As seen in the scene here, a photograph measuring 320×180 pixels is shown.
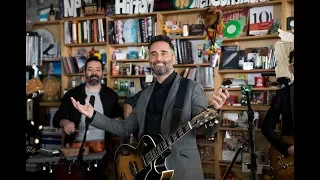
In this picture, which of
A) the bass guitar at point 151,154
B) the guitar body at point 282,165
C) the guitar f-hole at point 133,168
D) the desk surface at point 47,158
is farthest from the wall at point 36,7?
the guitar body at point 282,165

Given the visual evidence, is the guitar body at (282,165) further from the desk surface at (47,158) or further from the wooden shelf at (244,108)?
the desk surface at (47,158)

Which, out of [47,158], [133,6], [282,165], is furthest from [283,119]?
[133,6]

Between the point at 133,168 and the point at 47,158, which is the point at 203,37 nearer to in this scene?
the point at 133,168

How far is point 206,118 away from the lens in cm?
198

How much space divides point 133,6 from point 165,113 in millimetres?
2467

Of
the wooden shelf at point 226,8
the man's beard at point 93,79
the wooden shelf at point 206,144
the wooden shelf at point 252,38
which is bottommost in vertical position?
the wooden shelf at point 206,144

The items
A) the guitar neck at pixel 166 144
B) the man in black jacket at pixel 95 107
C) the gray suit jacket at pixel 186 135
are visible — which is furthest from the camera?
the man in black jacket at pixel 95 107

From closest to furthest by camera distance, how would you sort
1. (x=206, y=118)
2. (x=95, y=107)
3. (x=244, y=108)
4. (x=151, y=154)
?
(x=206, y=118) → (x=151, y=154) → (x=95, y=107) → (x=244, y=108)

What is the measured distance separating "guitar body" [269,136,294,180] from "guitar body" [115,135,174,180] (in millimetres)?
1139

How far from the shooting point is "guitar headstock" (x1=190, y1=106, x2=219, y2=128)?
1944mm

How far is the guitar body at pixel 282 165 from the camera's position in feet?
9.25

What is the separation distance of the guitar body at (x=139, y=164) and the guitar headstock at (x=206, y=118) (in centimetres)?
33
